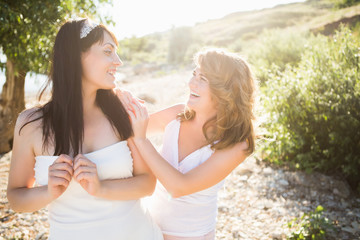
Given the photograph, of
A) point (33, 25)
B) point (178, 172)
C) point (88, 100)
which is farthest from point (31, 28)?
point (178, 172)

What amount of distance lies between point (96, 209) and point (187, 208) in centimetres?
76

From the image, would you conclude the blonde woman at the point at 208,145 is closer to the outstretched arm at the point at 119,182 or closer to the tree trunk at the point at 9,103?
the outstretched arm at the point at 119,182

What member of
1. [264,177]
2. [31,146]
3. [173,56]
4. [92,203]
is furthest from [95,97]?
[173,56]

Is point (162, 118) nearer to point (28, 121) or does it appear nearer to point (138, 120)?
point (138, 120)

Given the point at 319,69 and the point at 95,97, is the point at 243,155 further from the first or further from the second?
the point at 319,69

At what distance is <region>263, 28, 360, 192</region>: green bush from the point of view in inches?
181

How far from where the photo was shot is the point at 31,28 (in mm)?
4711

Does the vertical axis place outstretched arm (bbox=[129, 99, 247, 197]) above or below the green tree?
below

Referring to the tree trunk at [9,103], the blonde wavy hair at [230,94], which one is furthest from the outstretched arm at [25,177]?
the tree trunk at [9,103]

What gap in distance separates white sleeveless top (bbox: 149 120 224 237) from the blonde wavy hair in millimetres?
218

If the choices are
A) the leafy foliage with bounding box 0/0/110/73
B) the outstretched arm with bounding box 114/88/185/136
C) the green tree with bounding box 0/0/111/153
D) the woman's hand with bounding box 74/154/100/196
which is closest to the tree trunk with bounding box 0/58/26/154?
the green tree with bounding box 0/0/111/153

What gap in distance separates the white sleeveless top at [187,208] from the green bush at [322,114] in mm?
2748

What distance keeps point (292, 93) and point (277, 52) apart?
7625 millimetres

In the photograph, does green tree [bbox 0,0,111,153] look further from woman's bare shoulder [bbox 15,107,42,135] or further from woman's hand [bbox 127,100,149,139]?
woman's hand [bbox 127,100,149,139]
